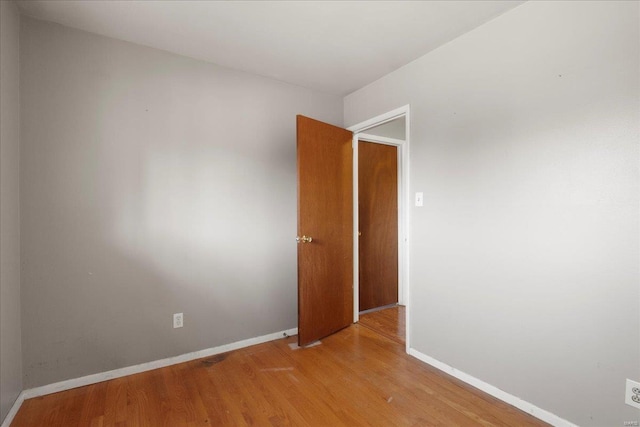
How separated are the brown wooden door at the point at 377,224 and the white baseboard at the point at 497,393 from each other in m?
1.29

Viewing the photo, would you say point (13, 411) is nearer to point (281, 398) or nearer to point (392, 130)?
point (281, 398)

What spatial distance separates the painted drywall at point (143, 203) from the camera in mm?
1926

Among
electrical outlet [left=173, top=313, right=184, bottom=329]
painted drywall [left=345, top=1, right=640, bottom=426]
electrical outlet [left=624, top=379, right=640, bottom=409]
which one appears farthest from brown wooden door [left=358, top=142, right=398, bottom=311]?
electrical outlet [left=624, top=379, right=640, bottom=409]

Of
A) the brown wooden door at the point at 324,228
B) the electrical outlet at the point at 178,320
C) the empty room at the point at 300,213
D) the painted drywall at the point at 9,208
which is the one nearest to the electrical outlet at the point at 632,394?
the empty room at the point at 300,213

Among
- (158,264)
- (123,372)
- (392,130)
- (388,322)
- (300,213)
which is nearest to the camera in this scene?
(123,372)

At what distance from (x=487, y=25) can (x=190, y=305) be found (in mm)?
2921

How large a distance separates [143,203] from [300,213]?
119 cm

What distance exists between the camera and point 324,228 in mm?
2805

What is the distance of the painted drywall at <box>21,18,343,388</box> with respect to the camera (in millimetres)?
1926

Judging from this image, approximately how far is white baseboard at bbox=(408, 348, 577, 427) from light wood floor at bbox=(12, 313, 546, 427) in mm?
44

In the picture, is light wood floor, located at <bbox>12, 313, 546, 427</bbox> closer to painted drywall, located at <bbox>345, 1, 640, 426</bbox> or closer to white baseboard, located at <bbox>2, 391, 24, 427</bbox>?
white baseboard, located at <bbox>2, 391, 24, 427</bbox>

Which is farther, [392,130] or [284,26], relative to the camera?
[392,130]

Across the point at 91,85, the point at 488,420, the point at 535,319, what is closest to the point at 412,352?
the point at 488,420

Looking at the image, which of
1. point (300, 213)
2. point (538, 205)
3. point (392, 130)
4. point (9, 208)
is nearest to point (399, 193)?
point (392, 130)
